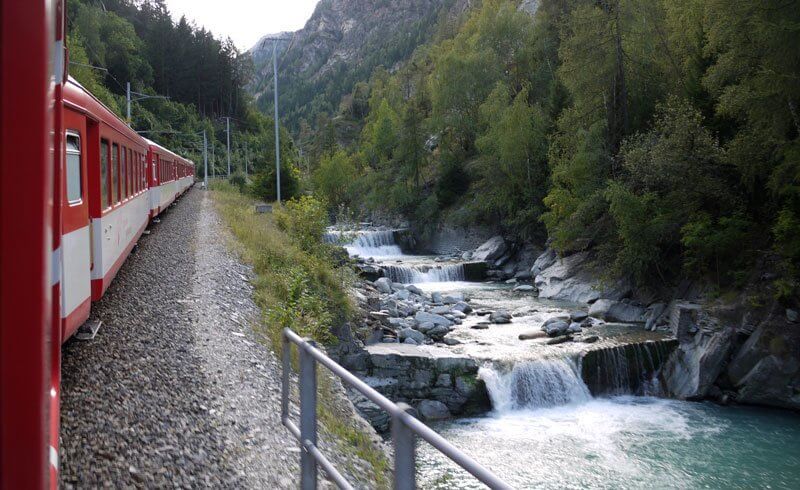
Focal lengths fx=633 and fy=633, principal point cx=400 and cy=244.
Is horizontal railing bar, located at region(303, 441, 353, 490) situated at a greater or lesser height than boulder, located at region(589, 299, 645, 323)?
greater

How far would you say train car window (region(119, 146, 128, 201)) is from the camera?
1039 cm

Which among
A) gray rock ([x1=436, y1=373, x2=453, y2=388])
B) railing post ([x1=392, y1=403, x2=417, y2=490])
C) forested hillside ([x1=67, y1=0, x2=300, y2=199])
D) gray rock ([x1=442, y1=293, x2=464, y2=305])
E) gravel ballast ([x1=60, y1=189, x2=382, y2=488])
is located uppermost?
forested hillside ([x1=67, y1=0, x2=300, y2=199])

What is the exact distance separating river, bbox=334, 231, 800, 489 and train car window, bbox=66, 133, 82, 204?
7.28 m

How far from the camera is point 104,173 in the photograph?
8.41m

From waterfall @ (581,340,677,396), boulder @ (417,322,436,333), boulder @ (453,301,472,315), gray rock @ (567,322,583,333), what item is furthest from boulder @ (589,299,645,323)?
boulder @ (417,322,436,333)

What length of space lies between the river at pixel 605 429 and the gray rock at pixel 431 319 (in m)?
0.47

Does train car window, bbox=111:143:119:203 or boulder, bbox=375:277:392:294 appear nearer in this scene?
train car window, bbox=111:143:119:203

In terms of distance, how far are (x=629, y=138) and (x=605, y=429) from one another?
44.9 ft

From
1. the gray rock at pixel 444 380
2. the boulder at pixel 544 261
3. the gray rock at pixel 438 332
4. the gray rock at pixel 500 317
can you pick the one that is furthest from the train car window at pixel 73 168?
the boulder at pixel 544 261

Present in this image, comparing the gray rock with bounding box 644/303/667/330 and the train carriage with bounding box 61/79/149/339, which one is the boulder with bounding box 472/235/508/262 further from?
the train carriage with bounding box 61/79/149/339

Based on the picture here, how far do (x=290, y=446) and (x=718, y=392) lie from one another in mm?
12662

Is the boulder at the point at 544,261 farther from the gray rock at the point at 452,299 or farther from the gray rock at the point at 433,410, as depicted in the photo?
the gray rock at the point at 433,410

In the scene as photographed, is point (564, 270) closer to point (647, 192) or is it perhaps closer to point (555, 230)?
point (555, 230)

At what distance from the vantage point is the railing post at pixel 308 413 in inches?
162
